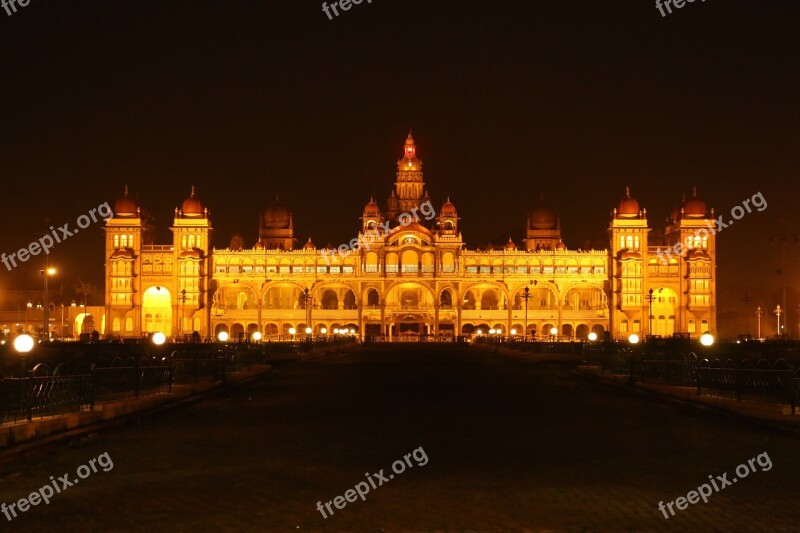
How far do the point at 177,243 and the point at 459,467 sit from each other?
113 metres

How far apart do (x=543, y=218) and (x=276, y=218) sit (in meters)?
38.1

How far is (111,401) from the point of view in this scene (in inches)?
891

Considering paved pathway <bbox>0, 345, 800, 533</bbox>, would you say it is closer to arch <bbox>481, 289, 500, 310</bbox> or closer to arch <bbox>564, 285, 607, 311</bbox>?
arch <bbox>564, 285, 607, 311</bbox>

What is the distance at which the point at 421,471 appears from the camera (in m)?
13.5

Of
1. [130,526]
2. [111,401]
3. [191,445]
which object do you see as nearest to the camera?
[130,526]

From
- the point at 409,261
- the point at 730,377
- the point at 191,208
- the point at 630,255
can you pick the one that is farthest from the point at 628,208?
the point at 730,377

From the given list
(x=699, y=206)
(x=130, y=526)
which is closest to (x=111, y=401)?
(x=130, y=526)

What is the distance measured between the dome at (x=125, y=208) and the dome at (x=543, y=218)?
181 ft

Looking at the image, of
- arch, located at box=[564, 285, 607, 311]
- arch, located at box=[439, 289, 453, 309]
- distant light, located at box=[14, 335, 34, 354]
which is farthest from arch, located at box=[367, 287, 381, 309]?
distant light, located at box=[14, 335, 34, 354]

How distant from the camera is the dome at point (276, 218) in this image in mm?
146125

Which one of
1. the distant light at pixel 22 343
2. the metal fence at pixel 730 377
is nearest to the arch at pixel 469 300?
the metal fence at pixel 730 377

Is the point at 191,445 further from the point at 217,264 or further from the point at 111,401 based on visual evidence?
the point at 217,264

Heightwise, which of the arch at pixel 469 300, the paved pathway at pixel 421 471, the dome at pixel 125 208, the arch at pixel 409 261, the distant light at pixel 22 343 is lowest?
the paved pathway at pixel 421 471

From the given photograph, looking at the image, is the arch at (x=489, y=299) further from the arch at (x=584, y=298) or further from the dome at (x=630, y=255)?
the dome at (x=630, y=255)
